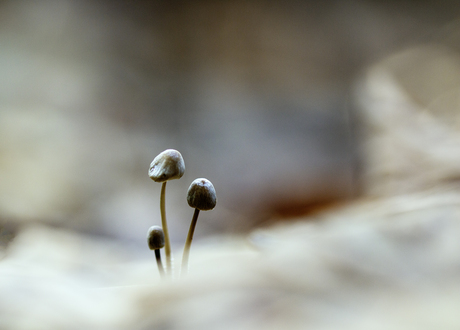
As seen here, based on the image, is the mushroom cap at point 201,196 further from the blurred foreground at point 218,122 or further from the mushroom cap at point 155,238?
the blurred foreground at point 218,122

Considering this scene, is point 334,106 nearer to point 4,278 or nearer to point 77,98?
point 77,98

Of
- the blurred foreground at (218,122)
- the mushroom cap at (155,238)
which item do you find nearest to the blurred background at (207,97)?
the blurred foreground at (218,122)

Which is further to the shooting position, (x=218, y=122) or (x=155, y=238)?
(x=218, y=122)

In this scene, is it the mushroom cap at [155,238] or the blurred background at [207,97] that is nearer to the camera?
the mushroom cap at [155,238]

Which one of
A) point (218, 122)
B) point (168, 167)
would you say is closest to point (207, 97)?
point (218, 122)

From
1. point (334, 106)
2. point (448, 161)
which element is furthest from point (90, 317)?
point (334, 106)

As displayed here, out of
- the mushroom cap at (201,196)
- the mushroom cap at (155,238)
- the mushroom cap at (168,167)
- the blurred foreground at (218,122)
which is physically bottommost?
the mushroom cap at (155,238)

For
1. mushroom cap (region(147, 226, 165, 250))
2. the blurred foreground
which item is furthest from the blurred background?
mushroom cap (region(147, 226, 165, 250))

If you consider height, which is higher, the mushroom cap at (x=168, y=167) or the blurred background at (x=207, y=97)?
the blurred background at (x=207, y=97)

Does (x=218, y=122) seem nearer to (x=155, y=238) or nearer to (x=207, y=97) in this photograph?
(x=207, y=97)
